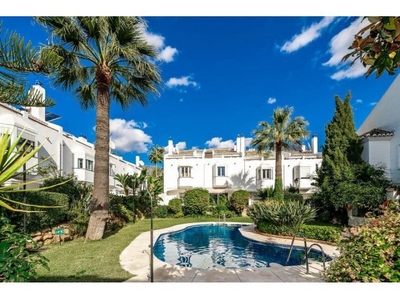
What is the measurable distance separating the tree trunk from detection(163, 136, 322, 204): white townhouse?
18.7m

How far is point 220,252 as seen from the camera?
31.4ft

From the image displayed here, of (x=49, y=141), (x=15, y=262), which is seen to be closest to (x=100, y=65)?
(x=15, y=262)

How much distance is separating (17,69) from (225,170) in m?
25.2

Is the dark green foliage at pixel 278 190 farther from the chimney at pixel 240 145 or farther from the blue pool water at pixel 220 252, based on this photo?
the chimney at pixel 240 145

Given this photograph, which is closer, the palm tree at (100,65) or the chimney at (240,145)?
the palm tree at (100,65)

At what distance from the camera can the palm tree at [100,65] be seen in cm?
840

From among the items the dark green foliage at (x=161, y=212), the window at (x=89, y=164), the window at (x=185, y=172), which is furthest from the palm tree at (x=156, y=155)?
the dark green foliage at (x=161, y=212)

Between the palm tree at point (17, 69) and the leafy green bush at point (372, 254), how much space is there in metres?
5.59

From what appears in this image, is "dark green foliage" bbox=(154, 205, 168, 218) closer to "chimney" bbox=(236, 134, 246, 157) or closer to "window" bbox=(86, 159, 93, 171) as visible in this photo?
"window" bbox=(86, 159, 93, 171)

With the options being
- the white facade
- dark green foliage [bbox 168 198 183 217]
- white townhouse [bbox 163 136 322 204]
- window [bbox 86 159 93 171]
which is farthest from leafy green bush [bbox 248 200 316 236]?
window [bbox 86 159 93 171]

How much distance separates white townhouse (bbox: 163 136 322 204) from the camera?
2748cm

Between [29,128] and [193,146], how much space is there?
19.2m

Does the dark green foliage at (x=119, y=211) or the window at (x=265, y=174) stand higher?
the window at (x=265, y=174)
